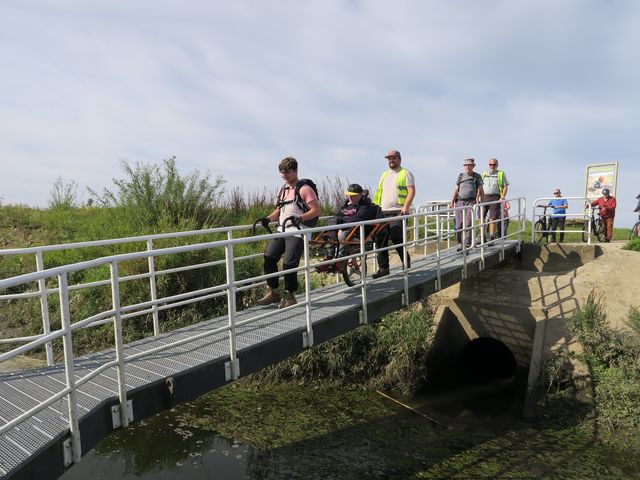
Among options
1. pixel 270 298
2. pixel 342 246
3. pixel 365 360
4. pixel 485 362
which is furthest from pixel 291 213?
pixel 485 362

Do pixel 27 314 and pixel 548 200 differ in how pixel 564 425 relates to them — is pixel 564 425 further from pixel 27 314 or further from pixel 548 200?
pixel 27 314

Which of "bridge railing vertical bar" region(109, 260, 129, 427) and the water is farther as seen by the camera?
the water

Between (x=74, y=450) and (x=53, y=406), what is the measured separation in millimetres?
540

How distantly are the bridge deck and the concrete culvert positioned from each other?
4.37 m

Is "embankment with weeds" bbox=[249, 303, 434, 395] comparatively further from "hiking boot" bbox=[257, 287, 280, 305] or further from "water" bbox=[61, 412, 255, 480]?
"hiking boot" bbox=[257, 287, 280, 305]

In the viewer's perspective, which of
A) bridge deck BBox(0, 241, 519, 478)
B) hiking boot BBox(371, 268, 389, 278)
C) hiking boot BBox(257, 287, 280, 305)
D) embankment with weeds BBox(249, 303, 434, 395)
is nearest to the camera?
bridge deck BBox(0, 241, 519, 478)

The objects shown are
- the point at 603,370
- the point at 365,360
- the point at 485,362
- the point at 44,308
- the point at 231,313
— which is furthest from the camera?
the point at 485,362

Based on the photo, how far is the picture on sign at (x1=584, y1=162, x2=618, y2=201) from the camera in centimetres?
1415

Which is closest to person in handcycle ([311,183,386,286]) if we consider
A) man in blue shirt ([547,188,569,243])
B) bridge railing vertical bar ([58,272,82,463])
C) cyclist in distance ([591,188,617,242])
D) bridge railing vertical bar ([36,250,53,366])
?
bridge railing vertical bar ([36,250,53,366])

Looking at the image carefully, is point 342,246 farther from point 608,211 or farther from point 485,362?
point 608,211

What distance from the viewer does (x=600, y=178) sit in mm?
14672

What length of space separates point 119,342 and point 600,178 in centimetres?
1526

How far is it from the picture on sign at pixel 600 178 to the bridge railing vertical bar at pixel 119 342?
1462 centimetres

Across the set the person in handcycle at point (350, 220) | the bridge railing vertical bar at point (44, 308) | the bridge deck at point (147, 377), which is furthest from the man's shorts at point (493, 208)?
the bridge railing vertical bar at point (44, 308)
